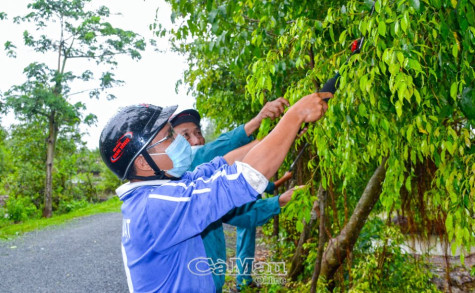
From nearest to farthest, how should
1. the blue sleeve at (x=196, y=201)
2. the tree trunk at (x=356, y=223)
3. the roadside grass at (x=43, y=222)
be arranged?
the blue sleeve at (x=196, y=201)
the tree trunk at (x=356, y=223)
the roadside grass at (x=43, y=222)

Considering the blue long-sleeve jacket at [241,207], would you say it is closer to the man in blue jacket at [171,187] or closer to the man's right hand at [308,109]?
the man in blue jacket at [171,187]

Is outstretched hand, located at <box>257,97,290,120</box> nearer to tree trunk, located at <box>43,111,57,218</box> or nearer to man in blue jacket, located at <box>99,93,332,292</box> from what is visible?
man in blue jacket, located at <box>99,93,332,292</box>

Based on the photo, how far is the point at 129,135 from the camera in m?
1.91

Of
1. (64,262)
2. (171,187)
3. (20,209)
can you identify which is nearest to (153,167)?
(171,187)

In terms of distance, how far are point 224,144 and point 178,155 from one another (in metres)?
1.64

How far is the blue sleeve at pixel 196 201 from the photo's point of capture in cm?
154

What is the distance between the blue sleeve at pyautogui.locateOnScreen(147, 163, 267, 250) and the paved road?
20.3 feet

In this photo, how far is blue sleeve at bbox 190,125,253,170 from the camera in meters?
3.55

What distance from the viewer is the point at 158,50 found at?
11.2m

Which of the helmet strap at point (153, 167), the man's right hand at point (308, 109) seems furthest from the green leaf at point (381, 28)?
the helmet strap at point (153, 167)

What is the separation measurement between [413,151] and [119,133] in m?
1.70

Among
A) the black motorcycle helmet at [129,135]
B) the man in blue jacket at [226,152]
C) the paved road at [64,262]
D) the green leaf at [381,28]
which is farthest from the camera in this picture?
the paved road at [64,262]

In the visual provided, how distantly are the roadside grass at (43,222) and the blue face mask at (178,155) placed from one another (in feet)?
40.3

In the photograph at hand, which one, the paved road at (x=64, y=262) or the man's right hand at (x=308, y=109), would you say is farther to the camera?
the paved road at (x=64, y=262)
